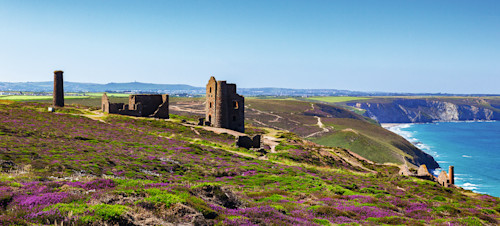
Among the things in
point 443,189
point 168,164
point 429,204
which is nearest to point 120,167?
point 168,164

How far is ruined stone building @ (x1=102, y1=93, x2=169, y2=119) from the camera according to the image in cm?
7119

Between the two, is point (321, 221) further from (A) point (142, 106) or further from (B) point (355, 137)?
(B) point (355, 137)

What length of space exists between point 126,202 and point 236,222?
400 cm

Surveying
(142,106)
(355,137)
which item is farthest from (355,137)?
(142,106)

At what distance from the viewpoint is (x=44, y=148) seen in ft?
90.1

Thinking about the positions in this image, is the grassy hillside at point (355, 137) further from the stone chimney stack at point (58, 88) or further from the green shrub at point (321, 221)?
the green shrub at point (321, 221)

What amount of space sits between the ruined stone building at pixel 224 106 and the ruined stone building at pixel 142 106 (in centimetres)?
1104

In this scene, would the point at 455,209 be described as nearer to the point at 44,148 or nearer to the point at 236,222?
the point at 236,222

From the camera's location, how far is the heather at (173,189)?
11188 millimetres

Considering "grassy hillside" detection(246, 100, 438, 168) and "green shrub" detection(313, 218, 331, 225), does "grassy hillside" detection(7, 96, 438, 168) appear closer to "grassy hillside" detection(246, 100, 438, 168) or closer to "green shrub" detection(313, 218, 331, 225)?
"grassy hillside" detection(246, 100, 438, 168)

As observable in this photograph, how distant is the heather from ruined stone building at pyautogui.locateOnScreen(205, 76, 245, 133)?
17933mm

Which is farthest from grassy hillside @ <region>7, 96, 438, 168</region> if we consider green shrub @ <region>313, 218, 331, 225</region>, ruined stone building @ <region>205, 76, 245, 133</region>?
green shrub @ <region>313, 218, 331, 225</region>

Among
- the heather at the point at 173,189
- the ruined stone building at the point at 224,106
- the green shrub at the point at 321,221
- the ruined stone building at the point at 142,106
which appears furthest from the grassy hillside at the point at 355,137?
the green shrub at the point at 321,221

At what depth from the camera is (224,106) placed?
68.6 m
